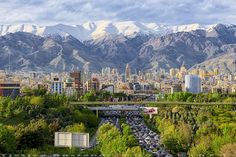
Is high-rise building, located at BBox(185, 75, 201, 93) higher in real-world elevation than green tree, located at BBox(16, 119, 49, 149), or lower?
higher

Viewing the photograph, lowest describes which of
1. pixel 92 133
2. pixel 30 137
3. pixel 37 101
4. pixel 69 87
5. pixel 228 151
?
pixel 92 133

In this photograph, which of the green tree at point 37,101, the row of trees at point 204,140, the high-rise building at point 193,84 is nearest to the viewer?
the row of trees at point 204,140

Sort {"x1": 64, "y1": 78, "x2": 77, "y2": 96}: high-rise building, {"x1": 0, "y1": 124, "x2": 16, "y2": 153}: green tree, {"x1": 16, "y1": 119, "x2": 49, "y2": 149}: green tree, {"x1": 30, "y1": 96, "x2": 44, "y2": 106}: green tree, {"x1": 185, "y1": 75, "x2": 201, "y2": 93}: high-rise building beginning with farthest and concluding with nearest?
1. {"x1": 185, "y1": 75, "x2": 201, "y2": 93}: high-rise building
2. {"x1": 64, "y1": 78, "x2": 77, "y2": 96}: high-rise building
3. {"x1": 30, "y1": 96, "x2": 44, "y2": 106}: green tree
4. {"x1": 16, "y1": 119, "x2": 49, "y2": 149}: green tree
5. {"x1": 0, "y1": 124, "x2": 16, "y2": 153}: green tree

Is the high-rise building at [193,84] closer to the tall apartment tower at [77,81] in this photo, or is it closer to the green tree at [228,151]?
the tall apartment tower at [77,81]

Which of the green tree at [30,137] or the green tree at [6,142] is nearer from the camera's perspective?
the green tree at [6,142]

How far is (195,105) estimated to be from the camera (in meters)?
76.6

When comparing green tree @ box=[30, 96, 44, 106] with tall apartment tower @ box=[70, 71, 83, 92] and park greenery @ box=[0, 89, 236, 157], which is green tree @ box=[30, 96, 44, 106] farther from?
tall apartment tower @ box=[70, 71, 83, 92]

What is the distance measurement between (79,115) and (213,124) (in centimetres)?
1545

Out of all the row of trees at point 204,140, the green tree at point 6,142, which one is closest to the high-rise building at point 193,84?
the row of trees at point 204,140

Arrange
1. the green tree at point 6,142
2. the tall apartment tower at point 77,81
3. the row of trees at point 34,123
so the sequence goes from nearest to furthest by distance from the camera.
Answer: the green tree at point 6,142 < the row of trees at point 34,123 < the tall apartment tower at point 77,81

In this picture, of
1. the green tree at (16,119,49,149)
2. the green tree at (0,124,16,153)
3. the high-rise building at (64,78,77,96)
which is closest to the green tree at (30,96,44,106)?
the green tree at (16,119,49,149)

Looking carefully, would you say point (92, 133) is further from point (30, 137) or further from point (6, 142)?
point (6, 142)

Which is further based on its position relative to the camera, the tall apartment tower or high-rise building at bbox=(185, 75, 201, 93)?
high-rise building at bbox=(185, 75, 201, 93)

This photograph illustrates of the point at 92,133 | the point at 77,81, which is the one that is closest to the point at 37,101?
the point at 92,133
